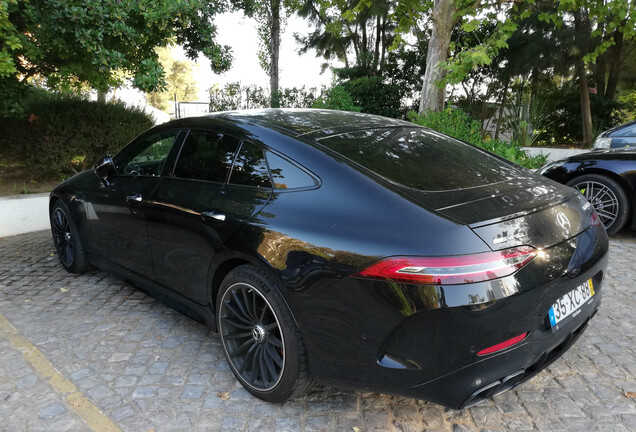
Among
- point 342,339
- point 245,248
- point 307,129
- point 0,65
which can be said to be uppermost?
point 0,65

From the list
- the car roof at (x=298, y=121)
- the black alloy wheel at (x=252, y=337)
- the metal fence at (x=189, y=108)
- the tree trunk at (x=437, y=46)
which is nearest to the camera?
the black alloy wheel at (x=252, y=337)

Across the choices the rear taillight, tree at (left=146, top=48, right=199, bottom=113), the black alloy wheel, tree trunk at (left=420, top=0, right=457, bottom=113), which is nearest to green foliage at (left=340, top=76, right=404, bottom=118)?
tree trunk at (left=420, top=0, right=457, bottom=113)

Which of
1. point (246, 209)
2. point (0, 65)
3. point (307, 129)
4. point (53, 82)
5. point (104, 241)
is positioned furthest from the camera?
point (53, 82)

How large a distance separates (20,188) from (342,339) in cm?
696

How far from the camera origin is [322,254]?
6.75ft

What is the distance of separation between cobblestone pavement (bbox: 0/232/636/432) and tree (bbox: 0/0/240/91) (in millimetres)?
3149

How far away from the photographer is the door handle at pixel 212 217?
2.57 meters

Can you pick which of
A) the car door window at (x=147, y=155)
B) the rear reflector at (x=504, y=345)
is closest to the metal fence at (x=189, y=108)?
the car door window at (x=147, y=155)

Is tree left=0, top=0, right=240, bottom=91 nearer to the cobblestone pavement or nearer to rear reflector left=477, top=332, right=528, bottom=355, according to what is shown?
the cobblestone pavement

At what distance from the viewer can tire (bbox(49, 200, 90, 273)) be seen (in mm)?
4227

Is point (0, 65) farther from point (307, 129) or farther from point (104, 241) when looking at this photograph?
point (307, 129)

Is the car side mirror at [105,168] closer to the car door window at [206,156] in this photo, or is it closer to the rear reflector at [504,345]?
the car door window at [206,156]

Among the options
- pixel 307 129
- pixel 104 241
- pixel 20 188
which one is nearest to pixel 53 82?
pixel 20 188

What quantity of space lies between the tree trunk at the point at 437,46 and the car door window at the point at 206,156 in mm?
6797
